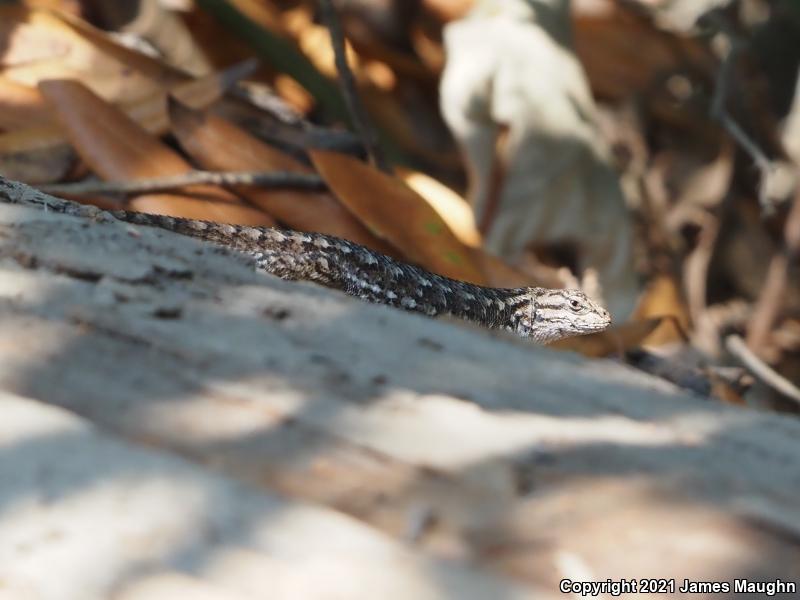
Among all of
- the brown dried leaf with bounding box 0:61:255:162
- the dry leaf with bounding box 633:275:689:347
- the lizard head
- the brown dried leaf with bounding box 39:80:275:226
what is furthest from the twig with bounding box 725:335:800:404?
the brown dried leaf with bounding box 0:61:255:162

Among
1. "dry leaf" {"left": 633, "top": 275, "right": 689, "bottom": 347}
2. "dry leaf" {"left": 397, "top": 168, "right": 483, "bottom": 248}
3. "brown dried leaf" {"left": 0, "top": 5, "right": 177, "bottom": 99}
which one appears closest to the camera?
"dry leaf" {"left": 633, "top": 275, "right": 689, "bottom": 347}

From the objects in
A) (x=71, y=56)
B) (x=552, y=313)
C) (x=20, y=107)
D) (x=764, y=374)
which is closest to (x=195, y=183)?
(x=20, y=107)

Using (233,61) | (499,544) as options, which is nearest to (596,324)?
(233,61)

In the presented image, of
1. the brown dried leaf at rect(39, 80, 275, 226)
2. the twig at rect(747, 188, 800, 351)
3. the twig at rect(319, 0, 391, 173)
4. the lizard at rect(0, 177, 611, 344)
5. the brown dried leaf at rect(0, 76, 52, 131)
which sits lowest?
the lizard at rect(0, 177, 611, 344)

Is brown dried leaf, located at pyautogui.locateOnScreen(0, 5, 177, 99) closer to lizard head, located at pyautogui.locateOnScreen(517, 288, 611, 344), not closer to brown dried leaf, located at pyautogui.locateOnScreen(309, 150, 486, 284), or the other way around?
brown dried leaf, located at pyautogui.locateOnScreen(309, 150, 486, 284)

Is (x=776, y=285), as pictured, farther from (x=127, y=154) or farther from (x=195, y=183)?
(x=127, y=154)

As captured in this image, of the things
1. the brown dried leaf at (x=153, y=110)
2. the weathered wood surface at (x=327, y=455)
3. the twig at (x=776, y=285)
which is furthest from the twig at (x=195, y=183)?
the twig at (x=776, y=285)
